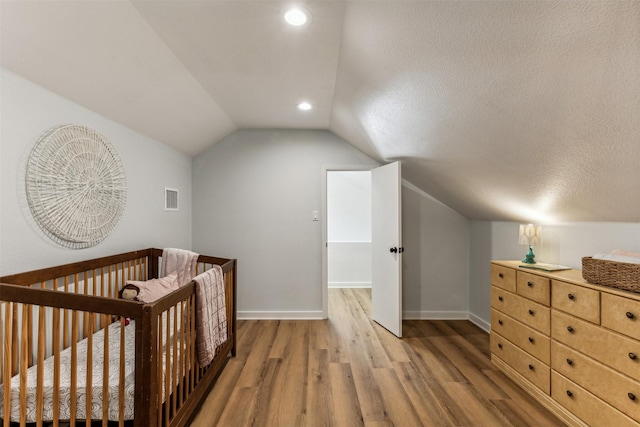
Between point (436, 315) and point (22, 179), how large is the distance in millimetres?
3849

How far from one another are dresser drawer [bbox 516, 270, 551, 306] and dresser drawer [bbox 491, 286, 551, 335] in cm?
4

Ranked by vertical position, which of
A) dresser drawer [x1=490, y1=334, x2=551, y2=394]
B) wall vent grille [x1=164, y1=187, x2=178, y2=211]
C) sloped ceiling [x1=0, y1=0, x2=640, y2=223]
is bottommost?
dresser drawer [x1=490, y1=334, x2=551, y2=394]

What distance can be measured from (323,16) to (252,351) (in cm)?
263

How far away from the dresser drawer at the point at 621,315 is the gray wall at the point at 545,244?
0.49 m

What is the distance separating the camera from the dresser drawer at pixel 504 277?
2227 millimetres

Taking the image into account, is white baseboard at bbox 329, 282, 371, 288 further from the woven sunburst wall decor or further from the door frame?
the woven sunburst wall decor

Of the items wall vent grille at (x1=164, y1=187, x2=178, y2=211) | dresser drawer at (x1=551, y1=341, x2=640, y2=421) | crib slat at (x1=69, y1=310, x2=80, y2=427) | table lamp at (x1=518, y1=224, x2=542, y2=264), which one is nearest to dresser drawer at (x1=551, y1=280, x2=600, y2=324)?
dresser drawer at (x1=551, y1=341, x2=640, y2=421)

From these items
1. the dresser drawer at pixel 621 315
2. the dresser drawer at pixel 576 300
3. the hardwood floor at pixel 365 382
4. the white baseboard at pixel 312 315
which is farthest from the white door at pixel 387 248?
the dresser drawer at pixel 621 315

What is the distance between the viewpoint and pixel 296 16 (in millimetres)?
1544

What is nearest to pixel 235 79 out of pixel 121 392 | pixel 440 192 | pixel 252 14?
pixel 252 14

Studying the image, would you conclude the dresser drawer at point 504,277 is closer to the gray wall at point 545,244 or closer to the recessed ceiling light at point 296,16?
the gray wall at point 545,244

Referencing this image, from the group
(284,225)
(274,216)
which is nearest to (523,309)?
(284,225)

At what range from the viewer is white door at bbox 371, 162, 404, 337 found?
3.00 m

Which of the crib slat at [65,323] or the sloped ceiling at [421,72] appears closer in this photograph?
the sloped ceiling at [421,72]
